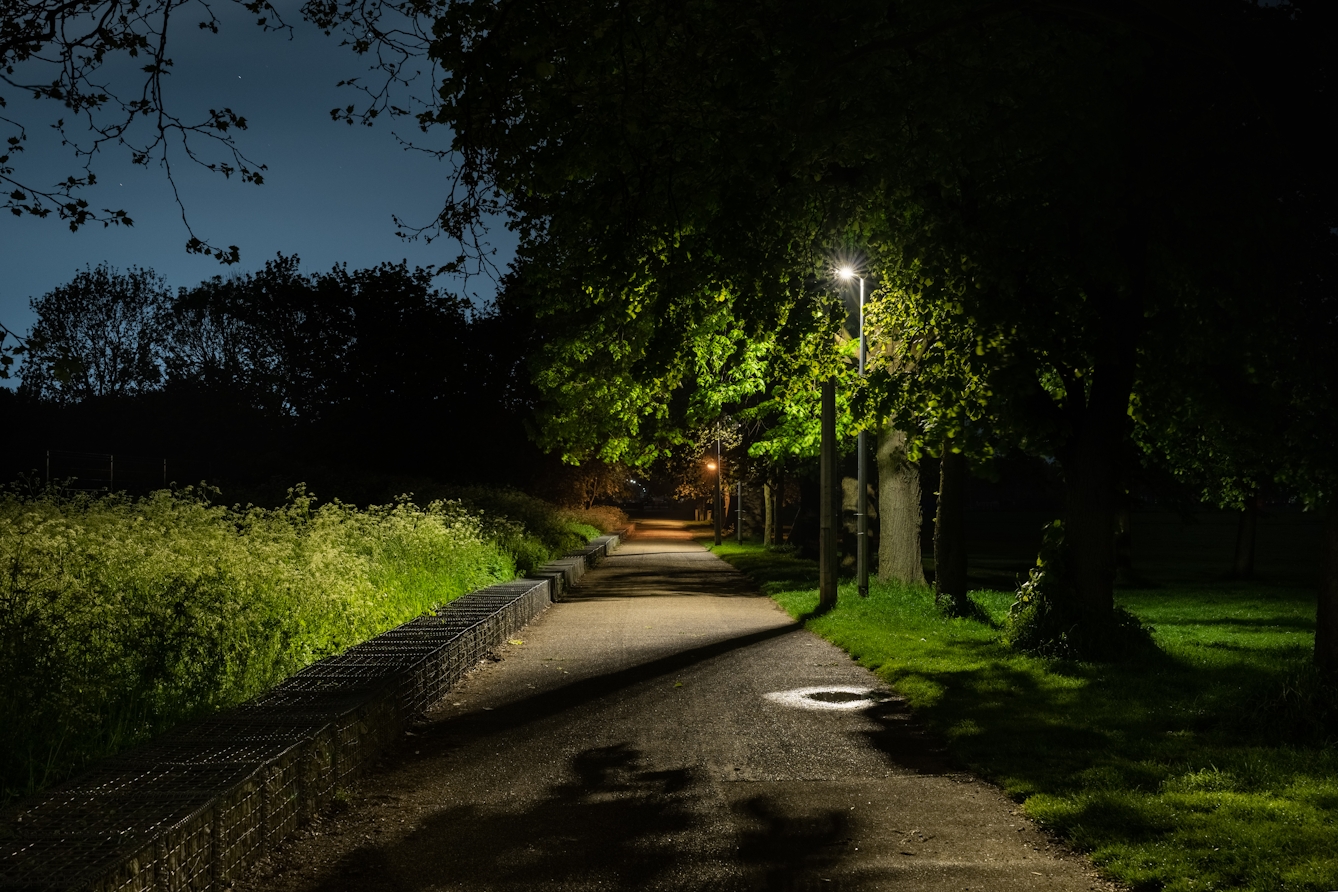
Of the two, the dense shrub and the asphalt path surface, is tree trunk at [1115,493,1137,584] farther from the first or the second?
the asphalt path surface

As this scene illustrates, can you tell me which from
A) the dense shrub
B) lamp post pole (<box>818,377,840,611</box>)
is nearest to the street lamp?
lamp post pole (<box>818,377,840,611</box>)

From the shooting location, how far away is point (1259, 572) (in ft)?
117

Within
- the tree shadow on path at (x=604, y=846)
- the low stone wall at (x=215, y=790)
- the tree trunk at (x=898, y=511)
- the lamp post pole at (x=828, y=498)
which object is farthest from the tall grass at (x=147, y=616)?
the tree trunk at (x=898, y=511)

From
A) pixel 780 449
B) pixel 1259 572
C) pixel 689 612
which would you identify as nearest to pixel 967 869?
pixel 689 612

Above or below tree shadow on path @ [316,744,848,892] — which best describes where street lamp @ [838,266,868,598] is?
above

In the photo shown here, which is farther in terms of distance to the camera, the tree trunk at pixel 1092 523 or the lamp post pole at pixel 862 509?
the lamp post pole at pixel 862 509

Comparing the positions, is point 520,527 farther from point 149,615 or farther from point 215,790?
point 215,790

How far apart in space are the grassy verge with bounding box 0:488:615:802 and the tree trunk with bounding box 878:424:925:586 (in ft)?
33.5

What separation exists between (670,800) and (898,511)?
15463mm

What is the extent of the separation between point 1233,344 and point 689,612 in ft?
32.4

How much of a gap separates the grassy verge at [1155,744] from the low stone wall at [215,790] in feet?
13.1

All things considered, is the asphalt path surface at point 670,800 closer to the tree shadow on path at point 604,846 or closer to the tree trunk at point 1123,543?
the tree shadow on path at point 604,846

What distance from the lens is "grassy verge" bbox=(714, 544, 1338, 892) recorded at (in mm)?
5469

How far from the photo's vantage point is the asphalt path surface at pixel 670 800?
5238mm
